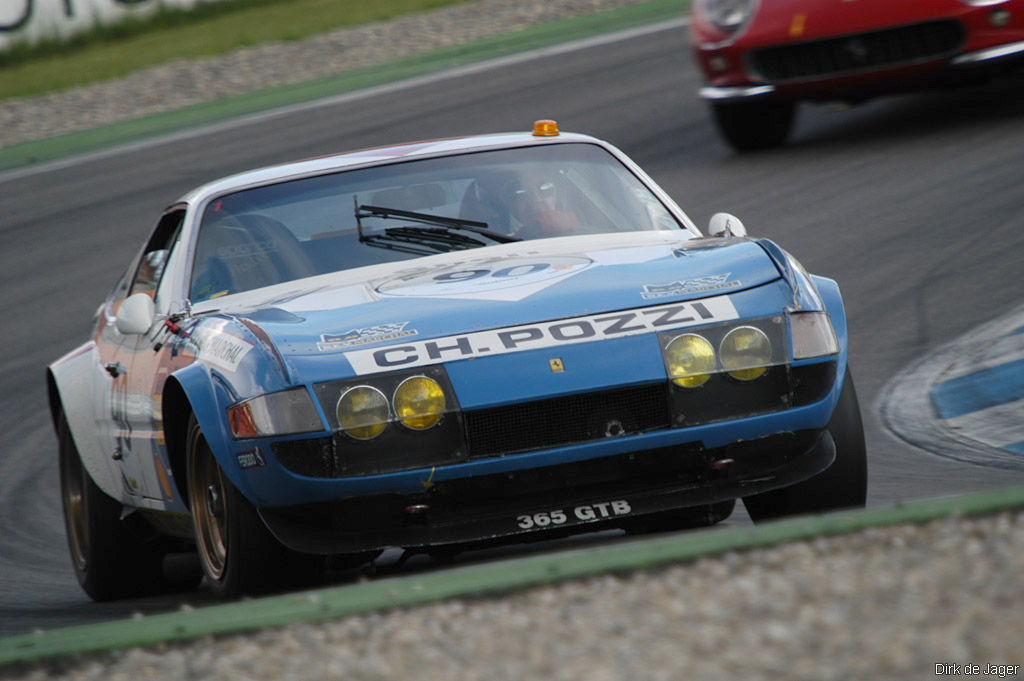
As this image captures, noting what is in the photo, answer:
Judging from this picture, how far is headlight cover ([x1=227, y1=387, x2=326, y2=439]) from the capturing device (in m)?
3.70

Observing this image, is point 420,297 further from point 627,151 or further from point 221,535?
point 627,151

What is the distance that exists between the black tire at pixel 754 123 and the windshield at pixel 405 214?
5.57m

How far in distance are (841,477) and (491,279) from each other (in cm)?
105

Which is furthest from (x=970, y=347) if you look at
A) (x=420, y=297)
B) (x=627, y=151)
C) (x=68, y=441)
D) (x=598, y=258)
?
(x=627, y=151)

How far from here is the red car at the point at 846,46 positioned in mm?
9242

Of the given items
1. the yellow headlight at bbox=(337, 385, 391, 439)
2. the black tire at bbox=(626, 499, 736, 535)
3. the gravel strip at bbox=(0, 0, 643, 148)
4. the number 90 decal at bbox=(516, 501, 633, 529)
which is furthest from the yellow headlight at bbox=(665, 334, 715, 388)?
the gravel strip at bbox=(0, 0, 643, 148)

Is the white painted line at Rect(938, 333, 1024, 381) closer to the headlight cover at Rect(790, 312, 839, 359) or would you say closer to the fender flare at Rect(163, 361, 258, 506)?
the headlight cover at Rect(790, 312, 839, 359)

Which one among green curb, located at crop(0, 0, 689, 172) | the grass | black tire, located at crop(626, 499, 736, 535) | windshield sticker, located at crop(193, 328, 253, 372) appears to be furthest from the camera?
the grass

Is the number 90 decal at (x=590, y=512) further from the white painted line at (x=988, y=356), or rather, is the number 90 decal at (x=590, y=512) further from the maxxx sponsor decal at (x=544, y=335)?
the white painted line at (x=988, y=356)

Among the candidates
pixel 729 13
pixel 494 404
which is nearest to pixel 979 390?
pixel 494 404

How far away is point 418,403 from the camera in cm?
371

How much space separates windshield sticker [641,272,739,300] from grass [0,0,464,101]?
13468mm

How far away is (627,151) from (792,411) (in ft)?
25.6

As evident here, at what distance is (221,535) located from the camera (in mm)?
4152
